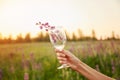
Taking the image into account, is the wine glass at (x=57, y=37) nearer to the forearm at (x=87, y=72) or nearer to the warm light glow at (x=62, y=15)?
the forearm at (x=87, y=72)

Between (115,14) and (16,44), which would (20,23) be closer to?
(16,44)

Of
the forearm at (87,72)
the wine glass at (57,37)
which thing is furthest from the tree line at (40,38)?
the forearm at (87,72)

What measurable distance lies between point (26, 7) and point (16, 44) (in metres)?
0.35

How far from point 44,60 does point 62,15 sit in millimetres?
466

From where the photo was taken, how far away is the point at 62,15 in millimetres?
2842

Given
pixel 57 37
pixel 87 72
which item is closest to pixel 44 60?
pixel 57 37

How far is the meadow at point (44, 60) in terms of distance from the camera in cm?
260

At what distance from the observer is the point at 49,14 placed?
2.78m

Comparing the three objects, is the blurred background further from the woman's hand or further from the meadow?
the woman's hand

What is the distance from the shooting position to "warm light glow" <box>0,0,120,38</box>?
8.82 ft

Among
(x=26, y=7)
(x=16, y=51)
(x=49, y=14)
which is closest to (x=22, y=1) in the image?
(x=26, y=7)

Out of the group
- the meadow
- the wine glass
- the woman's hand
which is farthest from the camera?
the meadow

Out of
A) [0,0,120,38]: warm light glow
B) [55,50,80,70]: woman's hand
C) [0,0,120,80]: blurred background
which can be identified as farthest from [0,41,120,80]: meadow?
[55,50,80,70]: woman's hand

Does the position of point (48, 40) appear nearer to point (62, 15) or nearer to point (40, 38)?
point (40, 38)
